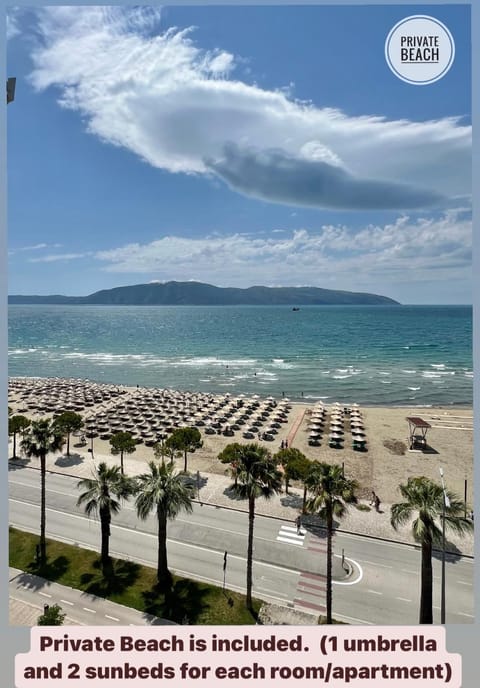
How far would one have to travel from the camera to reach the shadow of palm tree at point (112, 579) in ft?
52.7

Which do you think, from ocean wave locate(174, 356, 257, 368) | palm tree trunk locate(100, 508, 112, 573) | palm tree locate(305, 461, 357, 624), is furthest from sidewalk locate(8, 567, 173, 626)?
ocean wave locate(174, 356, 257, 368)

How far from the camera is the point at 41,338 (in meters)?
134

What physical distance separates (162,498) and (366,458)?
24.2m

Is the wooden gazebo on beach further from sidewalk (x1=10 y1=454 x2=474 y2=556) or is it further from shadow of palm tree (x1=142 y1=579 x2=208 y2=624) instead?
shadow of palm tree (x1=142 y1=579 x2=208 y2=624)

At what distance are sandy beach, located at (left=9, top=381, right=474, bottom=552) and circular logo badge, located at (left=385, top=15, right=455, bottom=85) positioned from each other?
869 inches

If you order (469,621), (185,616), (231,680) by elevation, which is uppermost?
(231,680)

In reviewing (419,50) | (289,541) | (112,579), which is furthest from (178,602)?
(419,50)

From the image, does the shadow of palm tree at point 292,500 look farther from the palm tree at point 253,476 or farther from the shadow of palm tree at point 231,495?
the palm tree at point 253,476

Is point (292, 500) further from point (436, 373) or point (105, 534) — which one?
point (436, 373)

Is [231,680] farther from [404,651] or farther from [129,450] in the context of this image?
[129,450]

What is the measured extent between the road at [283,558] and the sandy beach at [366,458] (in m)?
1.81

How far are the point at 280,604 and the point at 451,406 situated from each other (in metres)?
47.2

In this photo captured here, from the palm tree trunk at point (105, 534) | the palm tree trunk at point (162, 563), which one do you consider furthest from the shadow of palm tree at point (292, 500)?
the palm tree trunk at point (105, 534)

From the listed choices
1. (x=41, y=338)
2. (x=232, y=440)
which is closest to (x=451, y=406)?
(x=232, y=440)
